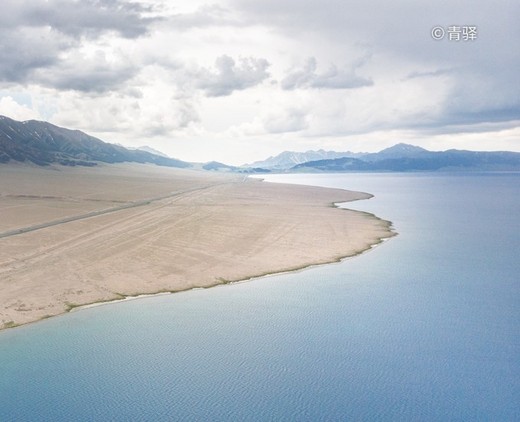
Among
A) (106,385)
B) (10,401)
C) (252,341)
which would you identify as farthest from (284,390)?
(10,401)

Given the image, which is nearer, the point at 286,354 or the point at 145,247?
the point at 286,354

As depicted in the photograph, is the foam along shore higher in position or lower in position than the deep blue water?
→ higher

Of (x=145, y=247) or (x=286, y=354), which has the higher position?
(x=145, y=247)

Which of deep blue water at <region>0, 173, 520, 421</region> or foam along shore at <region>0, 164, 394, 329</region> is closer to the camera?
deep blue water at <region>0, 173, 520, 421</region>

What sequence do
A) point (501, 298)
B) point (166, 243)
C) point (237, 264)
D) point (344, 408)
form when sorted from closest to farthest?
1. point (344, 408)
2. point (501, 298)
3. point (237, 264)
4. point (166, 243)

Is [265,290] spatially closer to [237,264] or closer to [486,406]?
[237,264]
